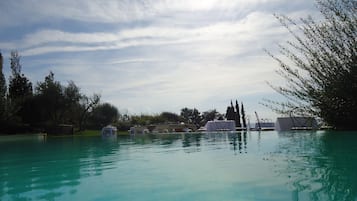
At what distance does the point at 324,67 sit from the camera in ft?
29.2

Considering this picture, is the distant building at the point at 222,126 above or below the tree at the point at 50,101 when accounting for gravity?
below

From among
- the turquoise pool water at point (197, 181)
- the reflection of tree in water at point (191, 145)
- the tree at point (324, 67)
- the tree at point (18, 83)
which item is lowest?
the turquoise pool water at point (197, 181)

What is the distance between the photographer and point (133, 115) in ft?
143

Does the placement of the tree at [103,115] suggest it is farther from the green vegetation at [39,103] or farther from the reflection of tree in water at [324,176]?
the reflection of tree in water at [324,176]

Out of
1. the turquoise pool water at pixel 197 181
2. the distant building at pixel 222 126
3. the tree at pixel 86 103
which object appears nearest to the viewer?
the turquoise pool water at pixel 197 181

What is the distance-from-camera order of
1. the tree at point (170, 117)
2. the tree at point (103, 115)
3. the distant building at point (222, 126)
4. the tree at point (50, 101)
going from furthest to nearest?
1. the tree at point (170, 117)
2. the tree at point (103, 115)
3. the tree at point (50, 101)
4. the distant building at point (222, 126)

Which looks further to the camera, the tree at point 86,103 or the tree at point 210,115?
the tree at point 210,115

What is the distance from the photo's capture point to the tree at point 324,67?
8.59 m

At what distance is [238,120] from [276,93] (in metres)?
21.2

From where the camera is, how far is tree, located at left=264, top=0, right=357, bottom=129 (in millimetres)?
8594

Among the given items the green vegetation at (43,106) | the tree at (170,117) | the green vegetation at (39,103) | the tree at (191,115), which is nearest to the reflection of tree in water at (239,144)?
the green vegetation at (43,106)

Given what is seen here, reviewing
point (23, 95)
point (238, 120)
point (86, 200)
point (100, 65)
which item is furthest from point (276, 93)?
point (23, 95)

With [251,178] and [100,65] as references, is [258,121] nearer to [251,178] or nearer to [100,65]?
[100,65]

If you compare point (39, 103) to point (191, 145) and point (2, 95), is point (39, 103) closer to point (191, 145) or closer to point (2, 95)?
point (2, 95)
